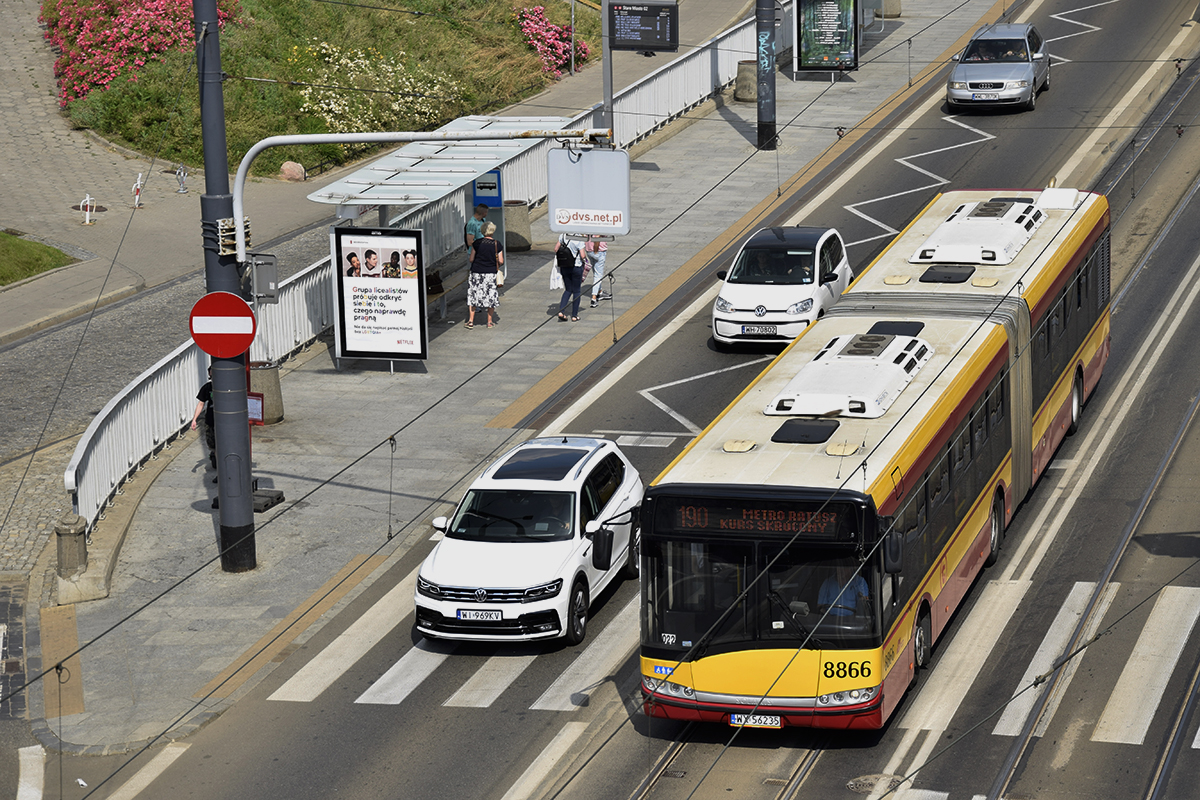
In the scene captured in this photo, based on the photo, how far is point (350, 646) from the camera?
58.7 ft

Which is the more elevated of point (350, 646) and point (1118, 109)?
point (1118, 109)

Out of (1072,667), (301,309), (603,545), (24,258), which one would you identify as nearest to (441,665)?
(603,545)

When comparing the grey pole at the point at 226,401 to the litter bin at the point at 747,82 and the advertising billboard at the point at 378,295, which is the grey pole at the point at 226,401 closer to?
the advertising billboard at the point at 378,295

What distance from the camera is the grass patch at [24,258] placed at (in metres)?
32.1

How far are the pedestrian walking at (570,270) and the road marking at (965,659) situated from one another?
11.8 meters

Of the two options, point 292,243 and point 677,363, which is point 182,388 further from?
point 292,243

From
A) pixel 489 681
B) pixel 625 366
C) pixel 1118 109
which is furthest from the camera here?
pixel 1118 109

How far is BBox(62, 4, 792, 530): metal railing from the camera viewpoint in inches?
844

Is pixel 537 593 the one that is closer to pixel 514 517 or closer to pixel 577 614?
pixel 577 614

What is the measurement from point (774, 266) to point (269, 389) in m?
8.45

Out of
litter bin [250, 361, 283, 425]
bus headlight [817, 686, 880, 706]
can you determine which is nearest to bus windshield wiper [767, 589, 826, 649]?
bus headlight [817, 686, 880, 706]

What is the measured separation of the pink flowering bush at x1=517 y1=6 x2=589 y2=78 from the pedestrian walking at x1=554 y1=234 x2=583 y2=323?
58.4ft

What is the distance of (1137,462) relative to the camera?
21.8 meters

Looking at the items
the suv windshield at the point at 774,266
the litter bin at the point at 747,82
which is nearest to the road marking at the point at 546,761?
the suv windshield at the point at 774,266
